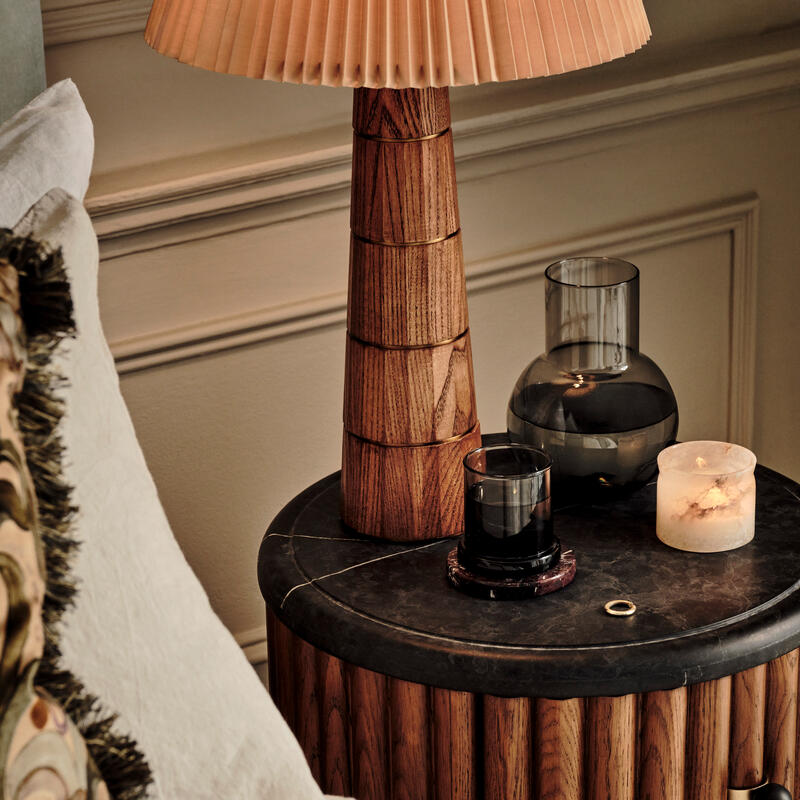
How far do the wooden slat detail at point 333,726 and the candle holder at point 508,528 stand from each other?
11 centimetres

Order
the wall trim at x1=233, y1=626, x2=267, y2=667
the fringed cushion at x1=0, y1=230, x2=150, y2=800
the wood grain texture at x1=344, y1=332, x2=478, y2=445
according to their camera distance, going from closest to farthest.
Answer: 1. the fringed cushion at x1=0, y1=230, x2=150, y2=800
2. the wood grain texture at x1=344, y1=332, x2=478, y2=445
3. the wall trim at x1=233, y1=626, x2=267, y2=667

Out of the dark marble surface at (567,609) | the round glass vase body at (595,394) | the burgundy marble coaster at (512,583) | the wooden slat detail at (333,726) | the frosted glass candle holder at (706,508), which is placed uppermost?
the round glass vase body at (595,394)

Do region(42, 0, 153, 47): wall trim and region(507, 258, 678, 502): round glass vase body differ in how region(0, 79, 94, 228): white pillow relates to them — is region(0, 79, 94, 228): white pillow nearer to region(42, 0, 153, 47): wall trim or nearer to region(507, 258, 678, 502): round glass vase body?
region(42, 0, 153, 47): wall trim

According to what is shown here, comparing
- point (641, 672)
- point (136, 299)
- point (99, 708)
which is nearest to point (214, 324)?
point (136, 299)

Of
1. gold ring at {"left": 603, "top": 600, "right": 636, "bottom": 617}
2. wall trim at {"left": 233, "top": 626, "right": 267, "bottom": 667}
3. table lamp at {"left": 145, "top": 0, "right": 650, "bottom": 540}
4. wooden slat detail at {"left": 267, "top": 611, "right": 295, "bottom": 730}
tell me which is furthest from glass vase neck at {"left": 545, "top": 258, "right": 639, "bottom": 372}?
wall trim at {"left": 233, "top": 626, "right": 267, "bottom": 667}

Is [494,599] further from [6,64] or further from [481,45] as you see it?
[6,64]

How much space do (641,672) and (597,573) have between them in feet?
0.38

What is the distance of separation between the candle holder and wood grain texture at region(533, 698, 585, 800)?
9 centimetres

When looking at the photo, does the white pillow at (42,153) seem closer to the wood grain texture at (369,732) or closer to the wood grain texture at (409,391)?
the wood grain texture at (409,391)

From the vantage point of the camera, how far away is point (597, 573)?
867 mm

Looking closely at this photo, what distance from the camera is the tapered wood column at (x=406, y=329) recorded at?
0.83 m

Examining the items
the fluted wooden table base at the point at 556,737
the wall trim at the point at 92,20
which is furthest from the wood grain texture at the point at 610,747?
the wall trim at the point at 92,20

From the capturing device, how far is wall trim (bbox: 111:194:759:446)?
1.18 meters

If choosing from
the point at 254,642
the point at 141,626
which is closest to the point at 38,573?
the point at 141,626
